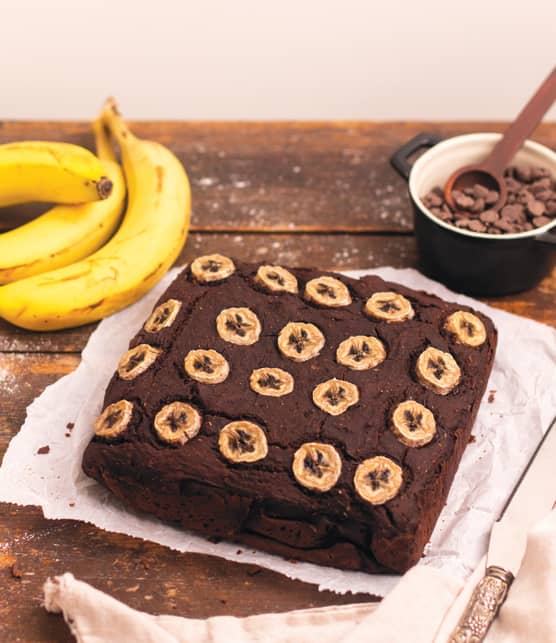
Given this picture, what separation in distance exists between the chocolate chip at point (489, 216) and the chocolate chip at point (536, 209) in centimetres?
6

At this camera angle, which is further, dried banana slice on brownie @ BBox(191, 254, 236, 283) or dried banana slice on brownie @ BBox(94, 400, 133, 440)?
dried banana slice on brownie @ BBox(191, 254, 236, 283)

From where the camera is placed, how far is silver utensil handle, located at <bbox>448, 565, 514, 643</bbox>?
122cm

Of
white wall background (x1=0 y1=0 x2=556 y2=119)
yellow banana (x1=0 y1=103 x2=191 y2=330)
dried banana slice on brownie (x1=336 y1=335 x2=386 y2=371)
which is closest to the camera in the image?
dried banana slice on brownie (x1=336 y1=335 x2=386 y2=371)

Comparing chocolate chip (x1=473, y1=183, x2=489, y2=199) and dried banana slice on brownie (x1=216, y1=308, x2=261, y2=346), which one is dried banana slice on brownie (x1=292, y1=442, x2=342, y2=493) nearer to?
dried banana slice on brownie (x1=216, y1=308, x2=261, y2=346)

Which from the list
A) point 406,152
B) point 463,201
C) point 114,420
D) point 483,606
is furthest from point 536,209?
point 114,420

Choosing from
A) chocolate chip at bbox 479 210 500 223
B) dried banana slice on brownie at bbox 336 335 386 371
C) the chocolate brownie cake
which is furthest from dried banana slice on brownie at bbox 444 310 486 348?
chocolate chip at bbox 479 210 500 223

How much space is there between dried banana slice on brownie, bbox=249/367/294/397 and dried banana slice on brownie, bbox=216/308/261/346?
72mm


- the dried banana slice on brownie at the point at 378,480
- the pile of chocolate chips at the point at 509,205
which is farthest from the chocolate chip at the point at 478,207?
the dried banana slice on brownie at the point at 378,480

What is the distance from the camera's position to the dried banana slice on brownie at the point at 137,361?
4.71 feet

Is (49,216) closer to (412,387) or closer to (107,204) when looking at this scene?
(107,204)

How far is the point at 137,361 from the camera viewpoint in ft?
4.75

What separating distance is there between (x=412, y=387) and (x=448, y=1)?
1.53m

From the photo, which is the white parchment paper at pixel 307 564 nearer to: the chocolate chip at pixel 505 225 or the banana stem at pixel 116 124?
the chocolate chip at pixel 505 225

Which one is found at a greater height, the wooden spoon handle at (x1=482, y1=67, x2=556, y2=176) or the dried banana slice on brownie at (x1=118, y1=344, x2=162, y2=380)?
the wooden spoon handle at (x1=482, y1=67, x2=556, y2=176)
